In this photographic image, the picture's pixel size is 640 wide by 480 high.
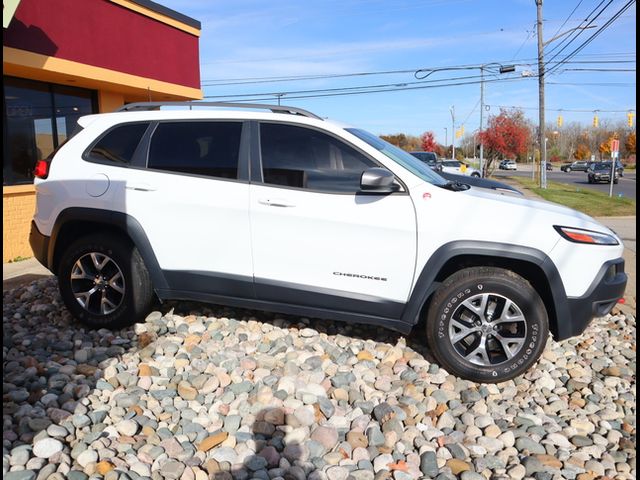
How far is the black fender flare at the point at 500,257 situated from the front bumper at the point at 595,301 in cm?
3

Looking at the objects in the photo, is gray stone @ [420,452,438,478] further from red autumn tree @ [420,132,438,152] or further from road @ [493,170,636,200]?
red autumn tree @ [420,132,438,152]

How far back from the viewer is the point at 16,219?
887 centimetres

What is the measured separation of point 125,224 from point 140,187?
34cm

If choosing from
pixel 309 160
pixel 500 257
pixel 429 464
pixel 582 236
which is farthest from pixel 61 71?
pixel 429 464

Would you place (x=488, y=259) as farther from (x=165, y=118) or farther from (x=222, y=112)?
(x=165, y=118)

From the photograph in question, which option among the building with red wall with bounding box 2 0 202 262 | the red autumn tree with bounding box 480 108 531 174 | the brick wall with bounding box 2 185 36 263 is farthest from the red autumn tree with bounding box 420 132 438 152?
the brick wall with bounding box 2 185 36 263

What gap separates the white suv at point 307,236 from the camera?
384 centimetres

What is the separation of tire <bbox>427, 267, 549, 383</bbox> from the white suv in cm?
1

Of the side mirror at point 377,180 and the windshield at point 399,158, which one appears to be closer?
the side mirror at point 377,180

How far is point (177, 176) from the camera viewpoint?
14.6 ft

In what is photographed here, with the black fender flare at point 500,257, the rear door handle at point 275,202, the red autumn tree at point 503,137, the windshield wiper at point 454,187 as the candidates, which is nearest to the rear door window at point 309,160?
the rear door handle at point 275,202

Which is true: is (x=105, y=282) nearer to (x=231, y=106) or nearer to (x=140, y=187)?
(x=140, y=187)

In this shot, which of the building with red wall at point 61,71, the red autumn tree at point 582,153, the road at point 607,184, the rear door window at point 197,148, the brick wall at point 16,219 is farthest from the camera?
the red autumn tree at point 582,153

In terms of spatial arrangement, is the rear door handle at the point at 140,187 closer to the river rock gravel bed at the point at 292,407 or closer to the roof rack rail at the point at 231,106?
the roof rack rail at the point at 231,106
